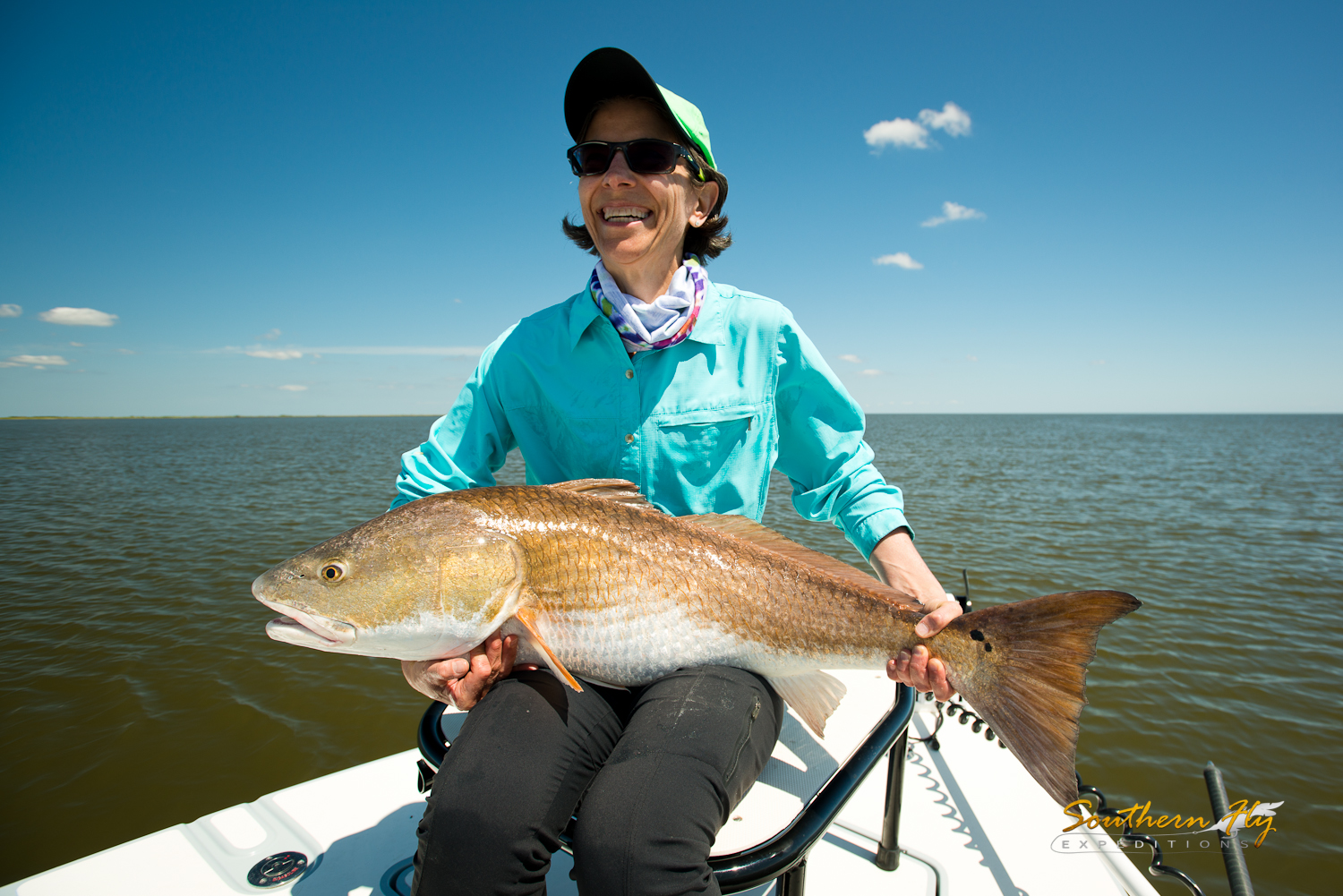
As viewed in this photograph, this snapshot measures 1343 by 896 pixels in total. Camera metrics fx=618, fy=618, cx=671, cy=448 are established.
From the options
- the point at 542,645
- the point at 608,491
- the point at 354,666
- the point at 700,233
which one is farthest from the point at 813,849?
the point at 354,666

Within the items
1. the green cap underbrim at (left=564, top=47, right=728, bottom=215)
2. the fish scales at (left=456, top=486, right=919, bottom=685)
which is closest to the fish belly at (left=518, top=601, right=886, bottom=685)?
the fish scales at (left=456, top=486, right=919, bottom=685)

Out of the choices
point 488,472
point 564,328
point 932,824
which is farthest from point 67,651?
point 932,824

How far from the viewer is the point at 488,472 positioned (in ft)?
10.0

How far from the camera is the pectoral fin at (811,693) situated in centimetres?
236

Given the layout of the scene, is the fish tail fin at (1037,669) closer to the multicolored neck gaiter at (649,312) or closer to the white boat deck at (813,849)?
the white boat deck at (813,849)

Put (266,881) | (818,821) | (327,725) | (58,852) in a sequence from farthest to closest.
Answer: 1. (327,725)
2. (58,852)
3. (266,881)
4. (818,821)

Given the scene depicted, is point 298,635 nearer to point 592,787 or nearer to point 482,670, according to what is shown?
point 482,670

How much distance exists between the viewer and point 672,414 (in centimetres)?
281

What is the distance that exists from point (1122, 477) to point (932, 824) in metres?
33.1

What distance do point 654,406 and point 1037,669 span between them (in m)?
1.76

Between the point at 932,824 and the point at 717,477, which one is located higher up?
the point at 717,477

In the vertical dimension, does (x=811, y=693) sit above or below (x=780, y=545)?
below

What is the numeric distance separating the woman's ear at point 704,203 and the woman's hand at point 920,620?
185cm

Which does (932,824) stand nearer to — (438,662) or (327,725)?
(438,662)
